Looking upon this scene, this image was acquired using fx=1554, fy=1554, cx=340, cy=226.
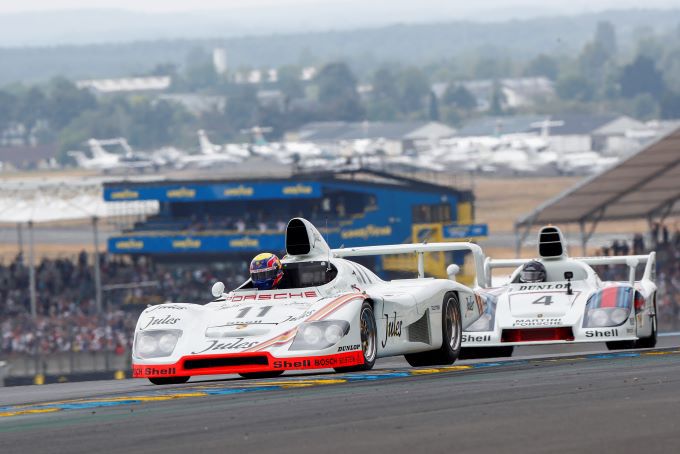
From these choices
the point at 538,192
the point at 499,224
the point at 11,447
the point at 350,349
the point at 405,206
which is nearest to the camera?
the point at 11,447

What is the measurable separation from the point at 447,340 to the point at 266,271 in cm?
199

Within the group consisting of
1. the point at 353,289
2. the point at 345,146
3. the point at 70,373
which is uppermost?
the point at 345,146

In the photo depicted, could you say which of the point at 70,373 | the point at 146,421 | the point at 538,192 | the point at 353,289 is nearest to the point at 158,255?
the point at 70,373

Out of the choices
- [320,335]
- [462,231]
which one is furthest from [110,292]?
[320,335]

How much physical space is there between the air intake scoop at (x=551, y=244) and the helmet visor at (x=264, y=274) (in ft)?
15.2

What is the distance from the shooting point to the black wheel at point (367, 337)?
13.2 metres

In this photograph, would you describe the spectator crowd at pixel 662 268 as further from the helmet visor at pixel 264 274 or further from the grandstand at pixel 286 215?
the helmet visor at pixel 264 274

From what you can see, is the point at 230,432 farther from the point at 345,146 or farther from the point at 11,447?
the point at 345,146

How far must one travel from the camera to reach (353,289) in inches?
561

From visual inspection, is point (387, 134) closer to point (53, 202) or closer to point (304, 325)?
point (53, 202)

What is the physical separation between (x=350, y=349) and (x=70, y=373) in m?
17.1

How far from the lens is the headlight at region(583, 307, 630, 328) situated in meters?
15.9

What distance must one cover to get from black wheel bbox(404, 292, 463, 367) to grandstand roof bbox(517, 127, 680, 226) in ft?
71.7

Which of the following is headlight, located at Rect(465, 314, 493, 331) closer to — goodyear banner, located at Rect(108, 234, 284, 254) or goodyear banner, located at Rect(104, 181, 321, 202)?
goodyear banner, located at Rect(108, 234, 284, 254)
